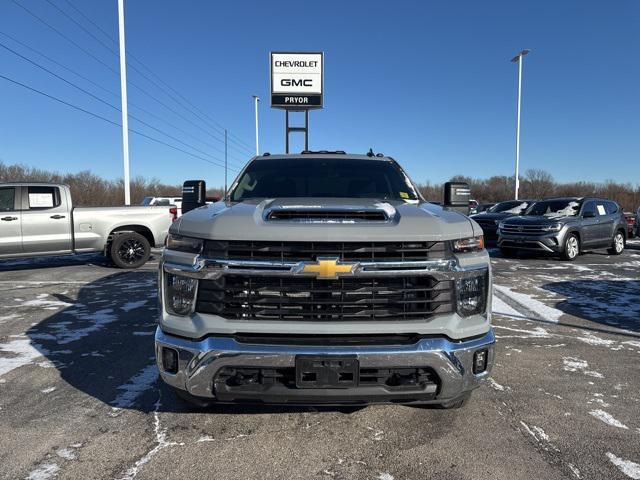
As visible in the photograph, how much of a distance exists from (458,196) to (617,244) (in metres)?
12.1

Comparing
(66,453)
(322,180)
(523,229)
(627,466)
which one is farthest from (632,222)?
(66,453)

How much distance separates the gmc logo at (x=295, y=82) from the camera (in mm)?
17031

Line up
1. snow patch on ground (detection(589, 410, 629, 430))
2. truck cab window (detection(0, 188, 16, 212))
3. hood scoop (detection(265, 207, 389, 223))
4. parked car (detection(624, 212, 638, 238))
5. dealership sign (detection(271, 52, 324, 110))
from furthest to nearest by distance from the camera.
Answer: parked car (detection(624, 212, 638, 238)) → dealership sign (detection(271, 52, 324, 110)) → truck cab window (detection(0, 188, 16, 212)) → snow patch on ground (detection(589, 410, 629, 430)) → hood scoop (detection(265, 207, 389, 223))

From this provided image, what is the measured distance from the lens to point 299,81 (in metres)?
17.0

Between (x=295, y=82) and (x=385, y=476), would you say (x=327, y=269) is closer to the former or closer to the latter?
(x=385, y=476)

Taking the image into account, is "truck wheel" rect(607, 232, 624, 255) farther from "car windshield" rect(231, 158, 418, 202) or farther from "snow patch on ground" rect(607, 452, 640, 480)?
"snow patch on ground" rect(607, 452, 640, 480)

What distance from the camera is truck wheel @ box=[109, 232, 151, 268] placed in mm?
10273

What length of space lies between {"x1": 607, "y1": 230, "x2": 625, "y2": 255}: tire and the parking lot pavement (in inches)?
378

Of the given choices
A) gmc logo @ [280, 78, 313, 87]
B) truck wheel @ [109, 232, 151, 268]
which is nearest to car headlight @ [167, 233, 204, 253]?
truck wheel @ [109, 232, 151, 268]

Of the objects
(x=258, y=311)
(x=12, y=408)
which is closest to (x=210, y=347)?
(x=258, y=311)

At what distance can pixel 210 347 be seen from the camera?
8.85 feet

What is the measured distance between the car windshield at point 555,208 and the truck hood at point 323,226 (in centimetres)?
1124

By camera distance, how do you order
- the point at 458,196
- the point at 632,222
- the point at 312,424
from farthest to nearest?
the point at 632,222
the point at 458,196
the point at 312,424

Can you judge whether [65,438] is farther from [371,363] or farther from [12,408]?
[371,363]
